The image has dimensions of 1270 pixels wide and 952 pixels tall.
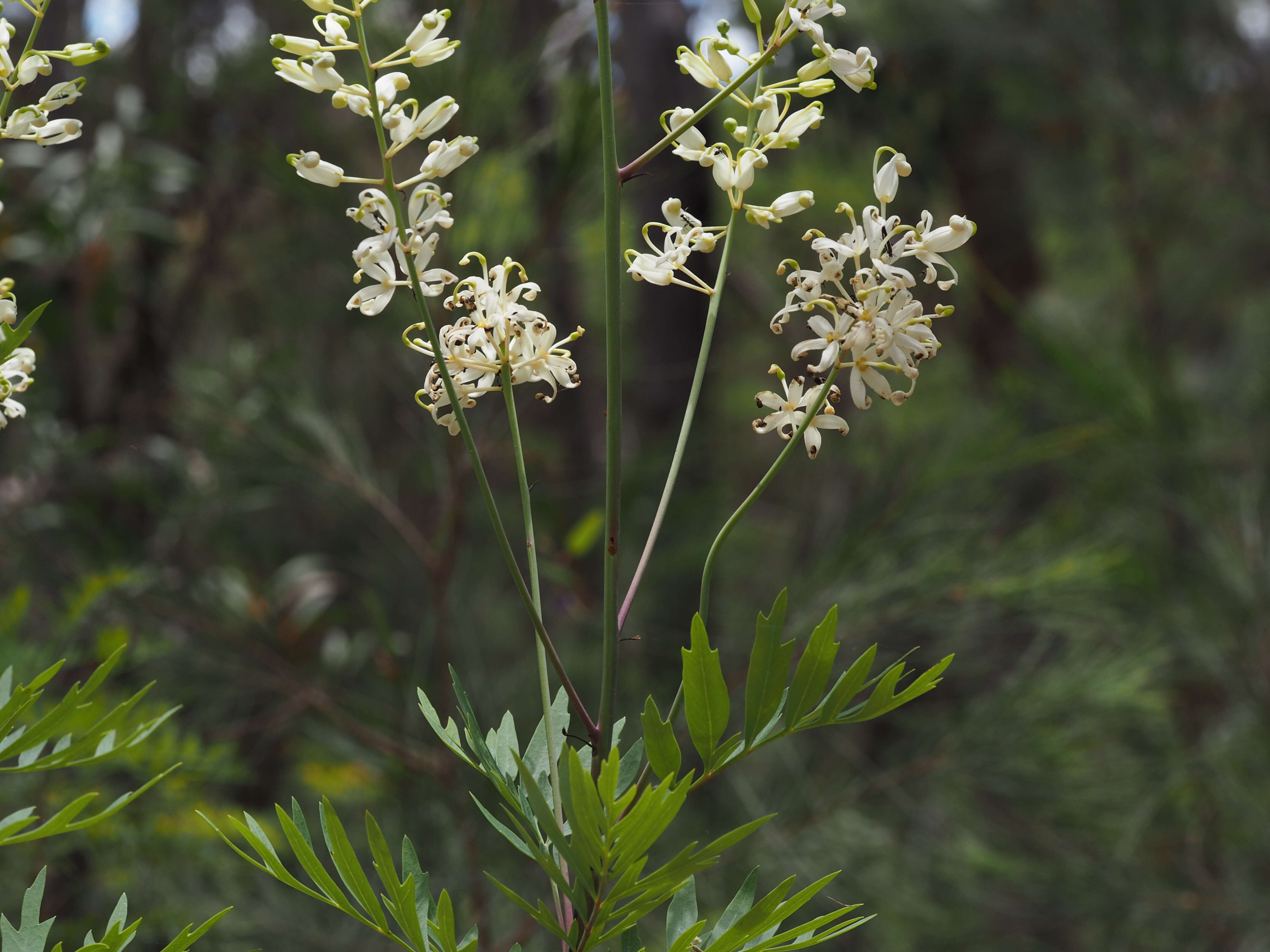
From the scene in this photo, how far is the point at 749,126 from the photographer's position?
9.3 inches

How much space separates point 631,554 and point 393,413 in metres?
0.77

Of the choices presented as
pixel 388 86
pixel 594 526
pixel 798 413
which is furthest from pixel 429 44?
pixel 594 526

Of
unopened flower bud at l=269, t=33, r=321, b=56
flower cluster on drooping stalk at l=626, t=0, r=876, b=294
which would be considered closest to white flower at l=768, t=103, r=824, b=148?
flower cluster on drooping stalk at l=626, t=0, r=876, b=294

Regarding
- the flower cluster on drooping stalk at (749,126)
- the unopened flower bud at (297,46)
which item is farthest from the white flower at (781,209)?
the unopened flower bud at (297,46)

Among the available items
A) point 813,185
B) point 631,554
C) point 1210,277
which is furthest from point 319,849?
point 1210,277

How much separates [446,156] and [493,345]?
0.14 ft

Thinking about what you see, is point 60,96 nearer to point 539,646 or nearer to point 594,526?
point 539,646

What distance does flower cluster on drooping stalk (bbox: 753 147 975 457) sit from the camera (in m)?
0.21

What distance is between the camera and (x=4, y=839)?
0.22 m

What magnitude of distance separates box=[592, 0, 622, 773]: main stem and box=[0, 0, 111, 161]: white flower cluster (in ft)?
0.39

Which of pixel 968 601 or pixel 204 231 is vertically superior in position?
pixel 968 601

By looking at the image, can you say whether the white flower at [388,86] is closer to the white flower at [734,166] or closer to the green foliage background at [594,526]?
the white flower at [734,166]

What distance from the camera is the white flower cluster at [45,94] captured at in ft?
0.75

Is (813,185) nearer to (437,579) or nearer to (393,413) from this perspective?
(393,413)
